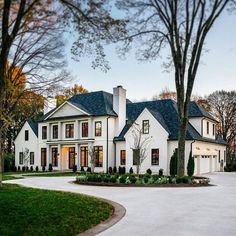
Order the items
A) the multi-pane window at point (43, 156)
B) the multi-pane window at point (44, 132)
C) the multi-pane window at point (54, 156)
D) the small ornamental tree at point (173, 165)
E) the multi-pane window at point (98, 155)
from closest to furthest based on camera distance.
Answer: the small ornamental tree at point (173, 165) → the multi-pane window at point (98, 155) → the multi-pane window at point (54, 156) → the multi-pane window at point (43, 156) → the multi-pane window at point (44, 132)

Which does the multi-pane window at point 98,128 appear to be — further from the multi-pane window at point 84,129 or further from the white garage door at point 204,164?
the white garage door at point 204,164

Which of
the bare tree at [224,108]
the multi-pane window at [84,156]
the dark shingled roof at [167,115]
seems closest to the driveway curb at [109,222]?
the dark shingled roof at [167,115]

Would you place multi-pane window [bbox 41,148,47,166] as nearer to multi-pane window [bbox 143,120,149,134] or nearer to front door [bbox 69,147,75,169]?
front door [bbox 69,147,75,169]

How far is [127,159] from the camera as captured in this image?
1457 inches

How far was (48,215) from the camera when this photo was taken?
9.77m

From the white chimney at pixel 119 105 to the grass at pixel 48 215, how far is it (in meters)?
26.5

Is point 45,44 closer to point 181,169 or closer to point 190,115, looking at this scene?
point 181,169

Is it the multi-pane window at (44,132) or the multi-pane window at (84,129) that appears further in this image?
the multi-pane window at (44,132)

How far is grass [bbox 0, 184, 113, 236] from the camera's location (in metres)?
8.63

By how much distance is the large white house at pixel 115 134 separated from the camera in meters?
35.2

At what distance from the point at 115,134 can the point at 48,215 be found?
2938 centimetres

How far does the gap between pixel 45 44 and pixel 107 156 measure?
60.0 feet

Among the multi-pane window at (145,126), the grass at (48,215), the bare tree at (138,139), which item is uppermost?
the multi-pane window at (145,126)

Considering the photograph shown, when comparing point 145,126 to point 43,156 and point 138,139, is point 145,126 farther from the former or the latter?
point 43,156
